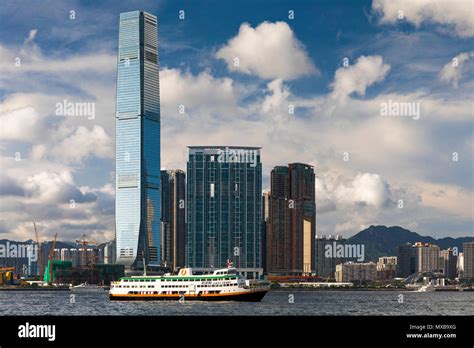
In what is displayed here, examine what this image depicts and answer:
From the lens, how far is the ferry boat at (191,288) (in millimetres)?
162375

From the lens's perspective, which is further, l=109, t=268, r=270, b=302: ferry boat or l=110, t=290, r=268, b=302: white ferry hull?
l=109, t=268, r=270, b=302: ferry boat

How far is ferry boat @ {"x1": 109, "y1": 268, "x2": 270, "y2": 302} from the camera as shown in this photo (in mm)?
162375

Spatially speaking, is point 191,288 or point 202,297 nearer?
point 202,297

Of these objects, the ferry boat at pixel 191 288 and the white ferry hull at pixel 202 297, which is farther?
the ferry boat at pixel 191 288

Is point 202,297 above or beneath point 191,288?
beneath

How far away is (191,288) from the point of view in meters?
166
